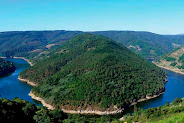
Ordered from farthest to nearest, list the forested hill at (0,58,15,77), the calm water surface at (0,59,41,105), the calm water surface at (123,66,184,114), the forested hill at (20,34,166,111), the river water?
the forested hill at (0,58,15,77) < the calm water surface at (0,59,41,105) < the river water < the calm water surface at (123,66,184,114) < the forested hill at (20,34,166,111)

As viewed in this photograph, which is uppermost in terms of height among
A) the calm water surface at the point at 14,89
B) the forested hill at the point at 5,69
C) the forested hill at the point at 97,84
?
the forested hill at the point at 97,84

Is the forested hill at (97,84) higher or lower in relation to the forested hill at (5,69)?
higher

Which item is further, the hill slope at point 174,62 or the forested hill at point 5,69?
the hill slope at point 174,62

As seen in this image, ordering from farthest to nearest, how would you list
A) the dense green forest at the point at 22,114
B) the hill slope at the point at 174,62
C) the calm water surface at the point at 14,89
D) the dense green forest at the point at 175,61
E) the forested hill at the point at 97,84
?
the dense green forest at the point at 175,61, the hill slope at the point at 174,62, the calm water surface at the point at 14,89, the forested hill at the point at 97,84, the dense green forest at the point at 22,114

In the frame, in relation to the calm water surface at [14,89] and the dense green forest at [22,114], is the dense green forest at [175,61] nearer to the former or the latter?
the calm water surface at [14,89]

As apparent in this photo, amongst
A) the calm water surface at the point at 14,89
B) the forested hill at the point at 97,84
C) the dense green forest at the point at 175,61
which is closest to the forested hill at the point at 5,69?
the calm water surface at the point at 14,89

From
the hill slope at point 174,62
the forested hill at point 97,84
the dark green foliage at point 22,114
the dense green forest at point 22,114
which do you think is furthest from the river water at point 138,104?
the hill slope at point 174,62

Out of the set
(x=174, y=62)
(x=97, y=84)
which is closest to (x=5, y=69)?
(x=97, y=84)

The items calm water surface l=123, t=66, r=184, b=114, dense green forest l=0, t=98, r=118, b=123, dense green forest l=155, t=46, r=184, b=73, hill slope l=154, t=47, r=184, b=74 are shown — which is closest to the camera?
dense green forest l=0, t=98, r=118, b=123

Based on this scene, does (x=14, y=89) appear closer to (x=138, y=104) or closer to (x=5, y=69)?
(x=5, y=69)

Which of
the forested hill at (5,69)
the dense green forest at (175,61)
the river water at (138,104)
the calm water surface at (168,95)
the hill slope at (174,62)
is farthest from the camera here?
the dense green forest at (175,61)

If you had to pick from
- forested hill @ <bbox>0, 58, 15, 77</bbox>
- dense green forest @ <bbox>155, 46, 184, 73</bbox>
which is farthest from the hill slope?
forested hill @ <bbox>0, 58, 15, 77</bbox>

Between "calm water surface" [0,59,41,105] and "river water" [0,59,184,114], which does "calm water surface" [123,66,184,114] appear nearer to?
"river water" [0,59,184,114]

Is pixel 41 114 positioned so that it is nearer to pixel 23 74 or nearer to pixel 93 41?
pixel 23 74
